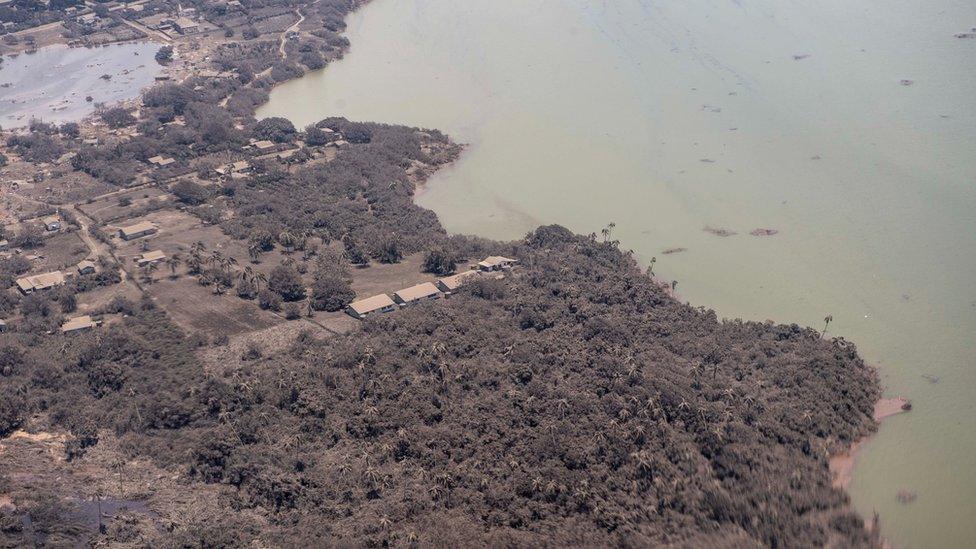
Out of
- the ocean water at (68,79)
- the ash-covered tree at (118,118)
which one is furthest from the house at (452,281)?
the ocean water at (68,79)

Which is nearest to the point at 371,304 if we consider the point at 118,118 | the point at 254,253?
the point at 254,253

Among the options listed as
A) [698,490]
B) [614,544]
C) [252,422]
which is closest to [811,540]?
[698,490]

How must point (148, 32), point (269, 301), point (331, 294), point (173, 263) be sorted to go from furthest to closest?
point (148, 32) → point (173, 263) → point (331, 294) → point (269, 301)

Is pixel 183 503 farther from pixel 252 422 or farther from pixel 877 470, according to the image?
pixel 877 470

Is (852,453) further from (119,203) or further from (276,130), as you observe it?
(276,130)

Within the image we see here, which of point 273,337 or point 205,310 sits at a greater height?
point 273,337

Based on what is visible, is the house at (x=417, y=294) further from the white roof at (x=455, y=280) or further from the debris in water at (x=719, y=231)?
the debris in water at (x=719, y=231)
